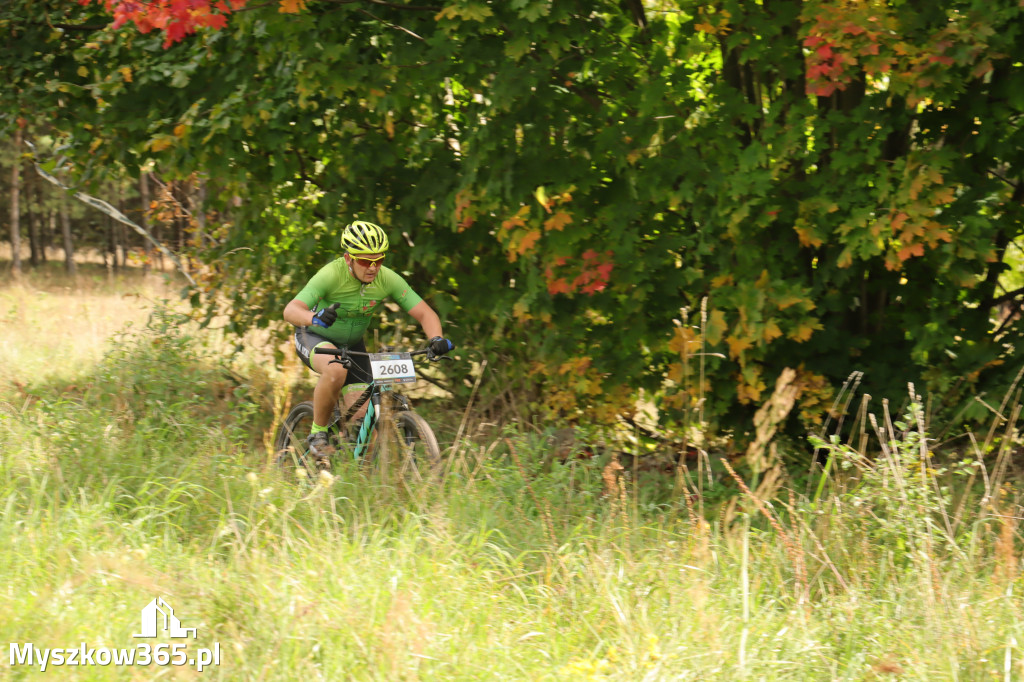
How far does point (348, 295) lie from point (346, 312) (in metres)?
0.11

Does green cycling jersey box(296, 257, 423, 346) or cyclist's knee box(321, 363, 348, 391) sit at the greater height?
green cycling jersey box(296, 257, 423, 346)

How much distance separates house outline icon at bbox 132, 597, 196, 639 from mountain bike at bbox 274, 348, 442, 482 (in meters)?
1.67

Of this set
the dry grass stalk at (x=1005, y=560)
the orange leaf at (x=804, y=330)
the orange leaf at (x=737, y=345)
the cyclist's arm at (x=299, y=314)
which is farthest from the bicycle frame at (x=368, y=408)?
the dry grass stalk at (x=1005, y=560)

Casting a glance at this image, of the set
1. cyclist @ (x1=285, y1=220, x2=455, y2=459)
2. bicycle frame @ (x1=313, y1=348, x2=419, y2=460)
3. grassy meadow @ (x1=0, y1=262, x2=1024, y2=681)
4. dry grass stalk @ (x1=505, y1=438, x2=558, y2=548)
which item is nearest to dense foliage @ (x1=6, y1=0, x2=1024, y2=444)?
cyclist @ (x1=285, y1=220, x2=455, y2=459)

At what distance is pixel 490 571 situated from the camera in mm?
4082

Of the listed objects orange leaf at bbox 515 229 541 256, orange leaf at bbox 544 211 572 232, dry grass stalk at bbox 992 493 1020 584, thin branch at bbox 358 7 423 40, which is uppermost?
thin branch at bbox 358 7 423 40

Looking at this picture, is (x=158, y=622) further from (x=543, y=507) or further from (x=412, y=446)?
(x=412, y=446)

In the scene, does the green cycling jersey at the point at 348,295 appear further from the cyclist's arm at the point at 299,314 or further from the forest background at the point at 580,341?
the forest background at the point at 580,341

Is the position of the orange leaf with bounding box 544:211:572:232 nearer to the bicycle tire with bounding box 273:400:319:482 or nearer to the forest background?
the forest background

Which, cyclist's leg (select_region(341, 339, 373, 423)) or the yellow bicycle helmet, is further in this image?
cyclist's leg (select_region(341, 339, 373, 423))

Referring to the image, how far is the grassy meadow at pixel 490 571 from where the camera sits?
331 centimetres

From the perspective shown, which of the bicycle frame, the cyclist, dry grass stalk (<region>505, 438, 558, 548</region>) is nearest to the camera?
dry grass stalk (<region>505, 438, 558, 548</region>)

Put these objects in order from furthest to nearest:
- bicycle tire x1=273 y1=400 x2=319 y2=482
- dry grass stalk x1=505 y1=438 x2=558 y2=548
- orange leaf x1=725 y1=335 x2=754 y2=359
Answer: bicycle tire x1=273 y1=400 x2=319 y2=482
orange leaf x1=725 y1=335 x2=754 y2=359
dry grass stalk x1=505 y1=438 x2=558 y2=548

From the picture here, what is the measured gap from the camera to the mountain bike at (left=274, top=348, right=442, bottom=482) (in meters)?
5.38
